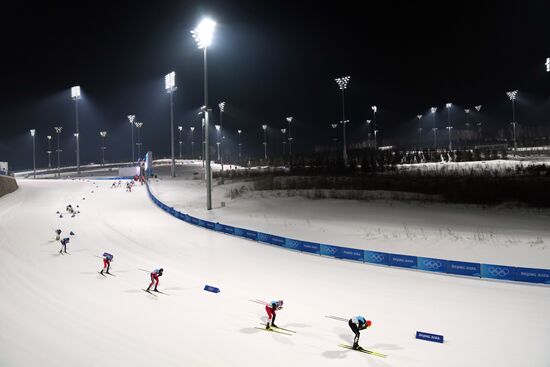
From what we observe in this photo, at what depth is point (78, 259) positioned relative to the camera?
1792cm

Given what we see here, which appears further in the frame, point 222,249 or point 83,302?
point 222,249

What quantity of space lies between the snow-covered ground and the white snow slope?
3.67 metres

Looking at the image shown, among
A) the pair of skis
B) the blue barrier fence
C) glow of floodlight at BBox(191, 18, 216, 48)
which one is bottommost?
the pair of skis

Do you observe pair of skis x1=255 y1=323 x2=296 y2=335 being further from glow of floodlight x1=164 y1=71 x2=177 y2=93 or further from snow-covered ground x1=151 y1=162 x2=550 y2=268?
glow of floodlight x1=164 y1=71 x2=177 y2=93

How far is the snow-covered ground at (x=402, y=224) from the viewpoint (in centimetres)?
1823

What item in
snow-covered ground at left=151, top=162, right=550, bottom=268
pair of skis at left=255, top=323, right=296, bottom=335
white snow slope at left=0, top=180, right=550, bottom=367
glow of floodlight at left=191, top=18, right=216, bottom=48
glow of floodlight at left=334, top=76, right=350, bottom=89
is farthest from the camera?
glow of floodlight at left=334, top=76, right=350, bottom=89

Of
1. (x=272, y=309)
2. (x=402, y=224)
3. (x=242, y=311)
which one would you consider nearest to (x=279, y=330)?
(x=272, y=309)

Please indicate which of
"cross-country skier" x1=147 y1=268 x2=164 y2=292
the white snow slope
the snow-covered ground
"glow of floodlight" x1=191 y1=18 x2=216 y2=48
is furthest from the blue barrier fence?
"glow of floodlight" x1=191 y1=18 x2=216 y2=48

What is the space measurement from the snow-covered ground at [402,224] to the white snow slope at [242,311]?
367 cm

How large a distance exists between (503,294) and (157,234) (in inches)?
680

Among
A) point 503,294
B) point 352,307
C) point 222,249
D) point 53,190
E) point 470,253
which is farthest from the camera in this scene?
point 53,190

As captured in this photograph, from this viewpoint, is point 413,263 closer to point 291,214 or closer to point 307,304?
point 307,304

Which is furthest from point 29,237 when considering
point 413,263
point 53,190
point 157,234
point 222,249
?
point 53,190

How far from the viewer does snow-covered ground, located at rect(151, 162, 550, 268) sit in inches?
718
